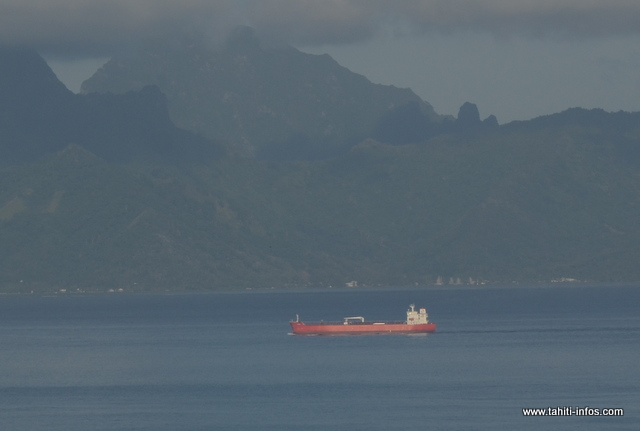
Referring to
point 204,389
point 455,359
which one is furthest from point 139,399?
point 455,359

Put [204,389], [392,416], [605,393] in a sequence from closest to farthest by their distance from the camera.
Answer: [392,416] < [605,393] < [204,389]

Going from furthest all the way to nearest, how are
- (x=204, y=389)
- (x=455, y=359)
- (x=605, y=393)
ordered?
(x=455, y=359) → (x=204, y=389) → (x=605, y=393)

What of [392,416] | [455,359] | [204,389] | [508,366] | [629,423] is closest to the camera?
[629,423]

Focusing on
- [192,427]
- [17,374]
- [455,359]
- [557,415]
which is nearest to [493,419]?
[557,415]

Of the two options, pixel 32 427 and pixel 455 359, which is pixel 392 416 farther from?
pixel 455 359

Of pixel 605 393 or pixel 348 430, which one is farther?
pixel 605 393

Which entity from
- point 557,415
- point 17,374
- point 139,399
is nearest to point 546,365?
point 557,415

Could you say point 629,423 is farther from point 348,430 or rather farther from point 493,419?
point 348,430

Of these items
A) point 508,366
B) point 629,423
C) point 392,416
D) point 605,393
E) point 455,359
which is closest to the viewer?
point 629,423

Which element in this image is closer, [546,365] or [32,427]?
[32,427]
